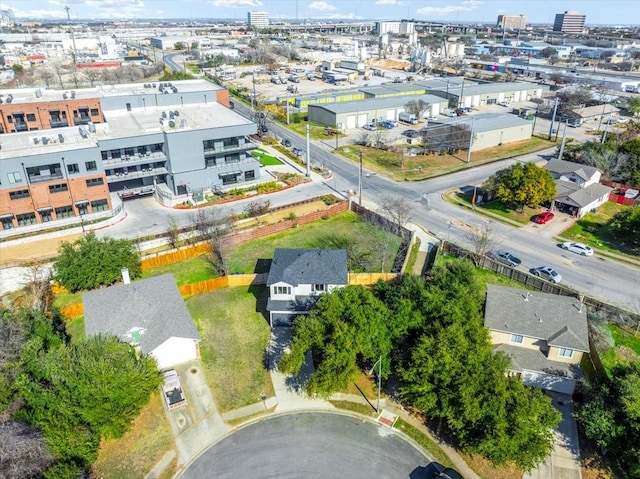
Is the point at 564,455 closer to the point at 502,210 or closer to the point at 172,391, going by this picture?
the point at 172,391

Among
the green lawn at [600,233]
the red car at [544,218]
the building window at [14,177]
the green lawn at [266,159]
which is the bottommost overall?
the green lawn at [600,233]

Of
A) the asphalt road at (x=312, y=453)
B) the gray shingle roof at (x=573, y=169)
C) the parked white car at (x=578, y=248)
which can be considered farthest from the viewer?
the gray shingle roof at (x=573, y=169)

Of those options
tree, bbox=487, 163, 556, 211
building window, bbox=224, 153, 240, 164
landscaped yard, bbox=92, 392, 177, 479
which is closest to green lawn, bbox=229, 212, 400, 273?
tree, bbox=487, 163, 556, 211

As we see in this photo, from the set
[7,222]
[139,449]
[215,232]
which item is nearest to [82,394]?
[139,449]

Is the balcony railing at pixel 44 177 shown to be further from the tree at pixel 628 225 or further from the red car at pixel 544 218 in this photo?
the tree at pixel 628 225

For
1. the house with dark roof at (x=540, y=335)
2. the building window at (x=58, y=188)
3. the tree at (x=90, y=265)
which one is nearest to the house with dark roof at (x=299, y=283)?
the house with dark roof at (x=540, y=335)

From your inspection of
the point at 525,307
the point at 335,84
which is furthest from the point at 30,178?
the point at 335,84

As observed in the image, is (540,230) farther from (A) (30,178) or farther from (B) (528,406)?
(A) (30,178)
